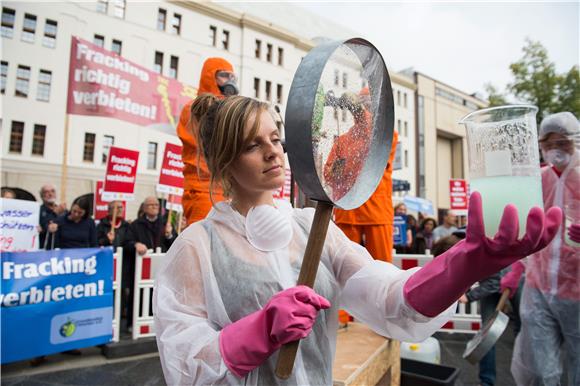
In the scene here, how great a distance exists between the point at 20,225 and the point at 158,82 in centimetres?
446

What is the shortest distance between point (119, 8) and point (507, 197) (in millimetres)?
24165

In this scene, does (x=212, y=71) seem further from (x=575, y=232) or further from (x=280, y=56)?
(x=280, y=56)

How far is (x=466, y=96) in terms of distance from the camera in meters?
Result: 40.5

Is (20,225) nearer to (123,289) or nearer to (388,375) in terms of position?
(123,289)

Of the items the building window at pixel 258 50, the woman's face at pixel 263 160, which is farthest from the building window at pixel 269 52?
the woman's face at pixel 263 160

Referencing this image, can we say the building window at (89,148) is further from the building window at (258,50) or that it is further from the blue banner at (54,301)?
the blue banner at (54,301)

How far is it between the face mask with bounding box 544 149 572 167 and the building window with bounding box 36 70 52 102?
20.9 meters

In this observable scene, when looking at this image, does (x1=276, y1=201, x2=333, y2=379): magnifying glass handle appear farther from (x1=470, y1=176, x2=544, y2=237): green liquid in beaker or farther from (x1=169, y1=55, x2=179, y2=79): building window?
(x1=169, y1=55, x2=179, y2=79): building window

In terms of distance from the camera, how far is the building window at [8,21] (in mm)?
17578

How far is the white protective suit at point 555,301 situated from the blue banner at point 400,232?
444 centimetres

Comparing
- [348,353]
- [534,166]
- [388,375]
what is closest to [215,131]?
[534,166]

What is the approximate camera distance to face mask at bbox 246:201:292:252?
1.16m

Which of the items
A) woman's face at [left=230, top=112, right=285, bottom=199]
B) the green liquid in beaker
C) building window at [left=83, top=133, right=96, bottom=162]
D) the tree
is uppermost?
the tree

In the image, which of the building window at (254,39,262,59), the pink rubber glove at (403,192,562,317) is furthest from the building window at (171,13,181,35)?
the pink rubber glove at (403,192,562,317)
